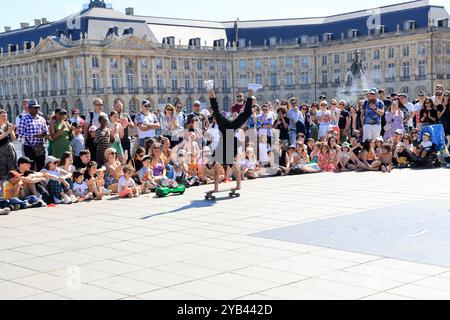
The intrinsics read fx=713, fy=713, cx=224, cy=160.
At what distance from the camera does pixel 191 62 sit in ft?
352

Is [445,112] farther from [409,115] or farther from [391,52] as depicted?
[391,52]

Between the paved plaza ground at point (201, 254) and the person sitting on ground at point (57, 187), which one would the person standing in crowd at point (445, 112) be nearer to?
the paved plaza ground at point (201, 254)

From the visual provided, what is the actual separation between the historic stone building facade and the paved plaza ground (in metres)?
81.4

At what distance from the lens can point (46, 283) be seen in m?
7.31

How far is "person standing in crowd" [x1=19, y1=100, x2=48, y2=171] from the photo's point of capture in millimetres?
14227

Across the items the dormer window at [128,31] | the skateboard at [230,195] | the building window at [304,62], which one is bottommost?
the skateboard at [230,195]

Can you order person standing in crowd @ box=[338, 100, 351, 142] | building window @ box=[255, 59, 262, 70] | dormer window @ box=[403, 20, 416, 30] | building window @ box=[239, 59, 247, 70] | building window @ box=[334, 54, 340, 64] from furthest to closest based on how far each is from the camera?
building window @ box=[239, 59, 247, 70]
building window @ box=[255, 59, 262, 70]
building window @ box=[334, 54, 340, 64]
dormer window @ box=[403, 20, 416, 30]
person standing in crowd @ box=[338, 100, 351, 142]

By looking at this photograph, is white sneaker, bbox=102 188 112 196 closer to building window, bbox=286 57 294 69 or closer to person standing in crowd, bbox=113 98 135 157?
person standing in crowd, bbox=113 98 135 157

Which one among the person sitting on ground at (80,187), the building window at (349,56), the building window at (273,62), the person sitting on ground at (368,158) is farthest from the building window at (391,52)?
the person sitting on ground at (80,187)

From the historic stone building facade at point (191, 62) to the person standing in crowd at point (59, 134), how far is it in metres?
80.0

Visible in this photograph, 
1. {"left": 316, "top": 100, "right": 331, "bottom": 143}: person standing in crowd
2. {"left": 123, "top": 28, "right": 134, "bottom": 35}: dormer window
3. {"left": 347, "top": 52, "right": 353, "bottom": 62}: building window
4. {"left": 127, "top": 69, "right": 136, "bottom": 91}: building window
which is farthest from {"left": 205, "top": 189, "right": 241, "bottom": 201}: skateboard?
{"left": 127, "top": 69, "right": 136, "bottom": 91}: building window

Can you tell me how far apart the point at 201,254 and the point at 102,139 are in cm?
723

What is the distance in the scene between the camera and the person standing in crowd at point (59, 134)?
14688 millimetres
